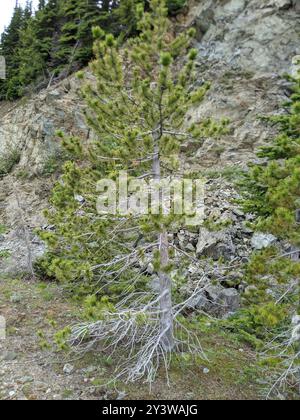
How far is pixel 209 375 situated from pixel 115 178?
13.1 ft

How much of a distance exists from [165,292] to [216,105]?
1220cm

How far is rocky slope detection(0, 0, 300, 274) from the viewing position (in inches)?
608

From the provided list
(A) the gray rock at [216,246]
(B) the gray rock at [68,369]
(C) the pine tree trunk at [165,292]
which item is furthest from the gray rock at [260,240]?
(B) the gray rock at [68,369]

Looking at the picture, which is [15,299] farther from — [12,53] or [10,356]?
[12,53]

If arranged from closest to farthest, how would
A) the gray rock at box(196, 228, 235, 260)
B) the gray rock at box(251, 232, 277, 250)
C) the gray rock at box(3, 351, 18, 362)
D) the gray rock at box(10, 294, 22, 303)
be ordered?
the gray rock at box(3, 351, 18, 362), the gray rock at box(10, 294, 22, 303), the gray rock at box(196, 228, 235, 260), the gray rock at box(251, 232, 277, 250)

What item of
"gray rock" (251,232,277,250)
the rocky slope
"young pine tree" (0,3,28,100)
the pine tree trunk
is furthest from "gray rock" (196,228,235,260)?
"young pine tree" (0,3,28,100)

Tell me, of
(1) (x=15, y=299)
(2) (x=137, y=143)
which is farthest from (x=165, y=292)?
(1) (x=15, y=299)

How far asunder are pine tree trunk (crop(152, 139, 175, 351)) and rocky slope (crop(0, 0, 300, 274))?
6.17 m

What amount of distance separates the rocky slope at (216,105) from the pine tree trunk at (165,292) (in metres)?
6.17

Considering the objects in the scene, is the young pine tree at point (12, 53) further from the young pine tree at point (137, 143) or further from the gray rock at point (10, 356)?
the gray rock at point (10, 356)

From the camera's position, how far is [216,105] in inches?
655

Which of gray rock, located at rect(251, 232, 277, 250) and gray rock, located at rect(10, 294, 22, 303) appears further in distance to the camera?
gray rock, located at rect(251, 232, 277, 250)

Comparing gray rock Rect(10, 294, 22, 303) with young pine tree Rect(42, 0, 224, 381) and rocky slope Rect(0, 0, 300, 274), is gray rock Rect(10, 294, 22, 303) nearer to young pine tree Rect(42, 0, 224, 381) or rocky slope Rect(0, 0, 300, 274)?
rocky slope Rect(0, 0, 300, 274)
